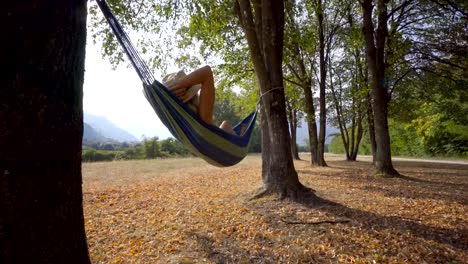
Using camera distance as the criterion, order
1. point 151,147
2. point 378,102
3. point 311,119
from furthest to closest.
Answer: point 151,147, point 311,119, point 378,102

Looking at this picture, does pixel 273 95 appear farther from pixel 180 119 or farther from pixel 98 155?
pixel 98 155

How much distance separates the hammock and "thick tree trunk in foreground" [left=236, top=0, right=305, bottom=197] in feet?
3.81

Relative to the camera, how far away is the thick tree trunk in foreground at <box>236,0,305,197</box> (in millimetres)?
4062

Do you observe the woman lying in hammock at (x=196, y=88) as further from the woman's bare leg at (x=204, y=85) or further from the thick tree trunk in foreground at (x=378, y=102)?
the thick tree trunk in foreground at (x=378, y=102)

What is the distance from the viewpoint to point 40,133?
1.09 m

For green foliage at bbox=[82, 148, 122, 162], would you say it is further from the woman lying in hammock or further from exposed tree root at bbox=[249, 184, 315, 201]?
the woman lying in hammock

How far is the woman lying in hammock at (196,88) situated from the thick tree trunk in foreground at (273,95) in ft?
3.97

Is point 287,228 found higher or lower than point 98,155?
lower

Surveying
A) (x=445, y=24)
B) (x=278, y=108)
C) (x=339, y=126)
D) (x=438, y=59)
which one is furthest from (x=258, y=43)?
(x=339, y=126)

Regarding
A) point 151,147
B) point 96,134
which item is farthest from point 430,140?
point 96,134

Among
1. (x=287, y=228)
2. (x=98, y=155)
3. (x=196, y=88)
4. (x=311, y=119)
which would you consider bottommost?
(x=287, y=228)

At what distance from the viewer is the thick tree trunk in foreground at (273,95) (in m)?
4.06

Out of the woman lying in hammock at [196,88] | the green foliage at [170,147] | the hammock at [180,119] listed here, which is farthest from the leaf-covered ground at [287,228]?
the green foliage at [170,147]

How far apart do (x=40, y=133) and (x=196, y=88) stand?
79.6 inches
